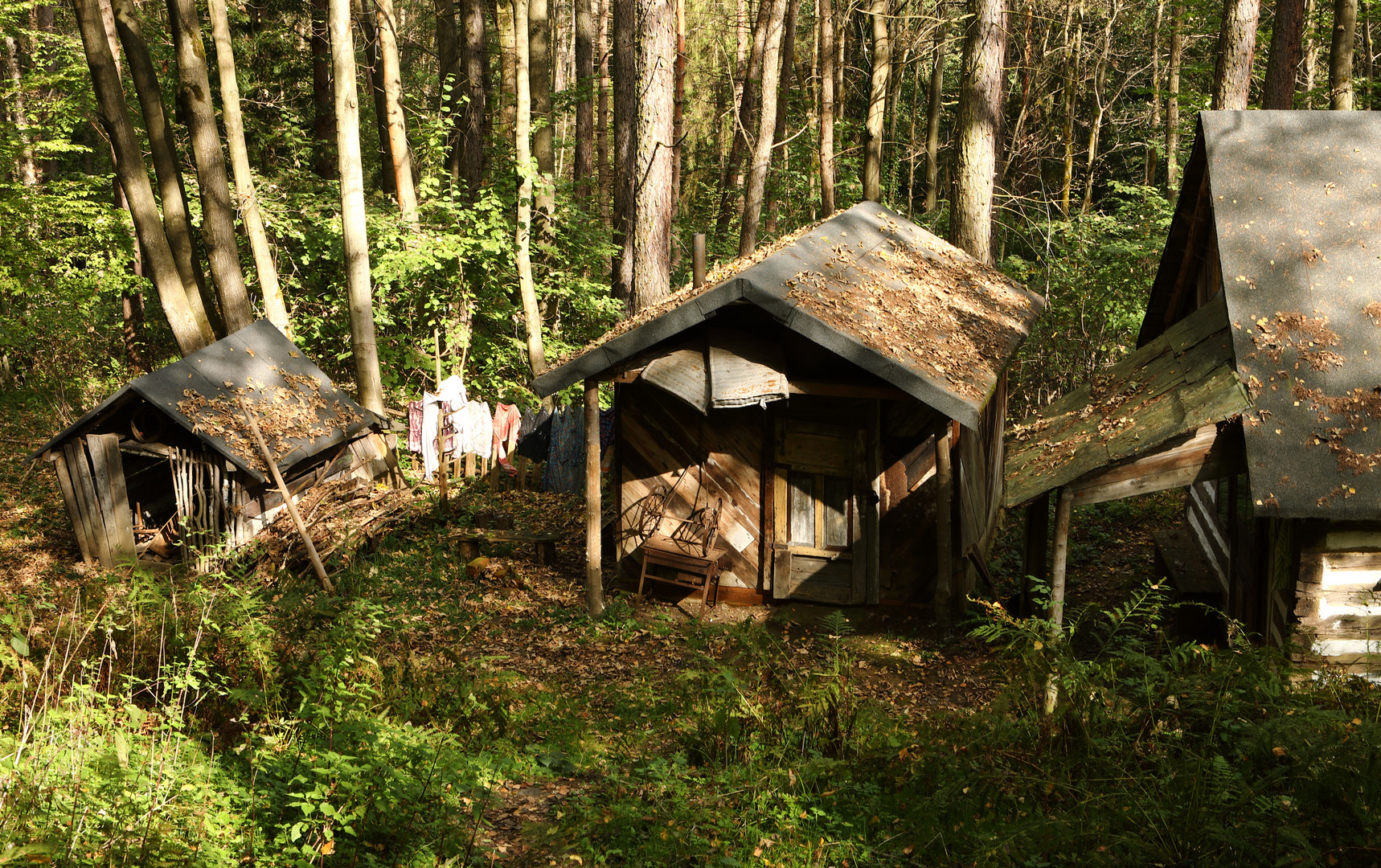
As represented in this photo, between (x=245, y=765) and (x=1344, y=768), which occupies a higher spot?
(x=1344, y=768)

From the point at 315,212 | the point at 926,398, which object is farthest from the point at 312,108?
the point at 926,398

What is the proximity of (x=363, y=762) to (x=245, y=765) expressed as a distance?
2.43 feet

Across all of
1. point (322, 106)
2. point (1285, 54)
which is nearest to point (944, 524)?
point (1285, 54)

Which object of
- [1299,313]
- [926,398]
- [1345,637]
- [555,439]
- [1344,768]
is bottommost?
[555,439]

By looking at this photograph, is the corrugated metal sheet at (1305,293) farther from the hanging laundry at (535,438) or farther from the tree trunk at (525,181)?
the tree trunk at (525,181)

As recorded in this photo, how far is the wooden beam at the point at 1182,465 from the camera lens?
280 inches

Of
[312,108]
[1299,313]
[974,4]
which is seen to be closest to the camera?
[1299,313]

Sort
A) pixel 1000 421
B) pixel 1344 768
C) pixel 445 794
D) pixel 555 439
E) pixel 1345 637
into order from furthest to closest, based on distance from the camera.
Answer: pixel 555 439 → pixel 1000 421 → pixel 1345 637 → pixel 445 794 → pixel 1344 768

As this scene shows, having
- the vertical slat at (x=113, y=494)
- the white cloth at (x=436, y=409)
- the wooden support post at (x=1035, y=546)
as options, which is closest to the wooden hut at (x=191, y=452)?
the vertical slat at (x=113, y=494)

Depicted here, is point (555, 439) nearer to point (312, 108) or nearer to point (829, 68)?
point (829, 68)

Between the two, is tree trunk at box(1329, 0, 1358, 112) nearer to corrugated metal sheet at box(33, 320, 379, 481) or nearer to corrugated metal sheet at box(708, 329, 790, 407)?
corrugated metal sheet at box(708, 329, 790, 407)

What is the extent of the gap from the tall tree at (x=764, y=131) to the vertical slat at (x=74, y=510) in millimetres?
10876

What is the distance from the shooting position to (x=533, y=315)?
58.2ft

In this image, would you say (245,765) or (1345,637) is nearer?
(245,765)
